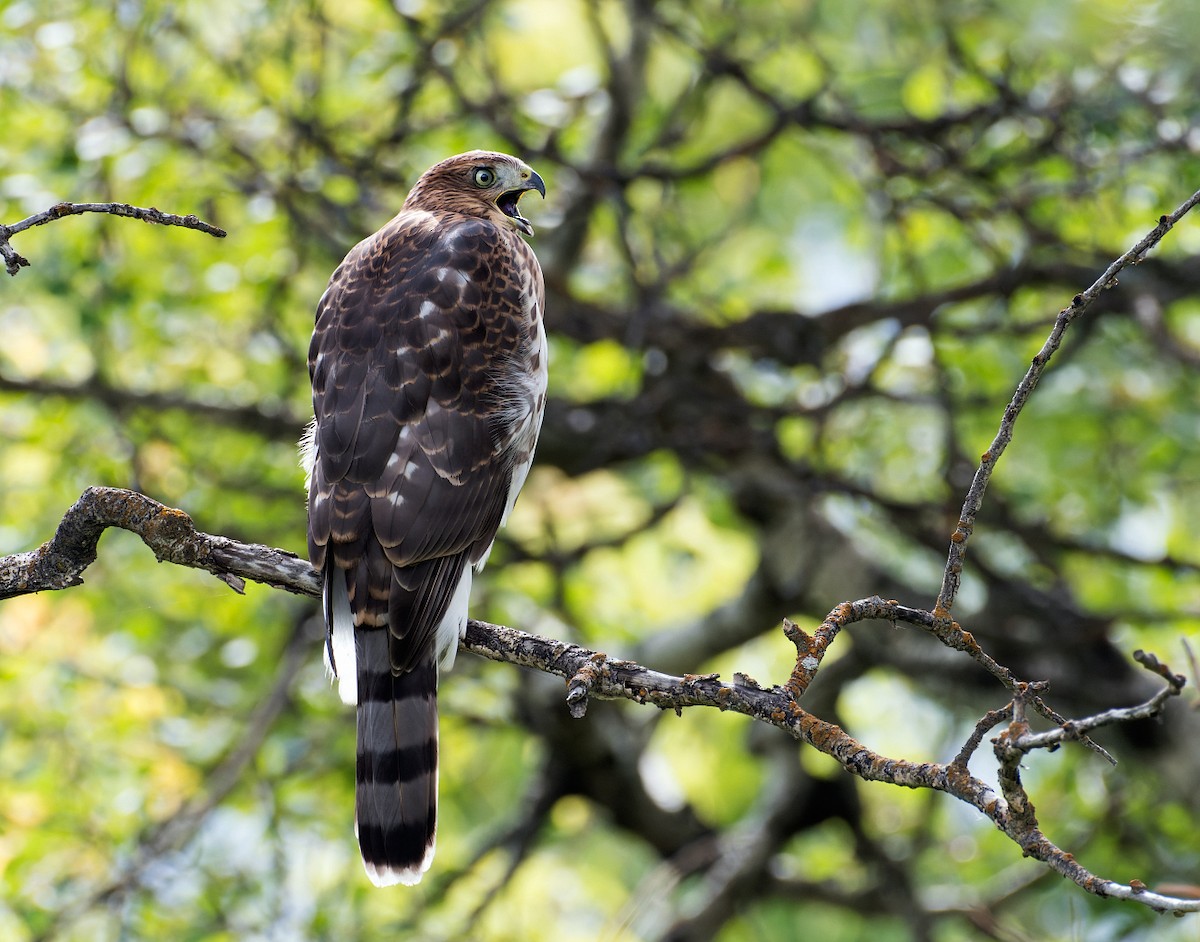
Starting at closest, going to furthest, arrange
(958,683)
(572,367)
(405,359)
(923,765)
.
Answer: (923,765)
(405,359)
(958,683)
(572,367)

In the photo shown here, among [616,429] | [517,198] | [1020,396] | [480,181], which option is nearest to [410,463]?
[480,181]

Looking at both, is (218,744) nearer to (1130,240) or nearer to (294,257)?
(294,257)

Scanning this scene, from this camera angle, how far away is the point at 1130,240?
5.76 meters

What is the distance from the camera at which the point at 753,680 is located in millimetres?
2305

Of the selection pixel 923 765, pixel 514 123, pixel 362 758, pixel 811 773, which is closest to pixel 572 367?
pixel 514 123

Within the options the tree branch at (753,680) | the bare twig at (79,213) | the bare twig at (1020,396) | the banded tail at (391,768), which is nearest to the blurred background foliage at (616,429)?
the banded tail at (391,768)

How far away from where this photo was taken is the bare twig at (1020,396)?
193 cm

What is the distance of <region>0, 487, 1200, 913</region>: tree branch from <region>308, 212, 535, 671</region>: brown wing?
0.17 meters

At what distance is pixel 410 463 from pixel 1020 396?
1800 mm

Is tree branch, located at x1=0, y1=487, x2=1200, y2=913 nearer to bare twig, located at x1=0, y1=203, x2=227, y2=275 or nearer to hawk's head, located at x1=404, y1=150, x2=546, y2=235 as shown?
bare twig, located at x1=0, y1=203, x2=227, y2=275

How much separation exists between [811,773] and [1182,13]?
14.4ft

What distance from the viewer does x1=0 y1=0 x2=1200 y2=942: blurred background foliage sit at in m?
5.24

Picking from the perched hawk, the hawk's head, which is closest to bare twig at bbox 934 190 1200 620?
the perched hawk

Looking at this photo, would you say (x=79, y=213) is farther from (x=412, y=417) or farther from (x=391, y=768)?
(x=391, y=768)
